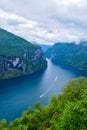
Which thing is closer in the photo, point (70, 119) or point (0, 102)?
point (70, 119)

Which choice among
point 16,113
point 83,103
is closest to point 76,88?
point 83,103

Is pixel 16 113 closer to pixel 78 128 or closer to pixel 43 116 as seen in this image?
pixel 43 116

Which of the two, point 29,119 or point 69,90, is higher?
point 69,90

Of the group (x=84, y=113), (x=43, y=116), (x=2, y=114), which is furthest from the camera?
(x=2, y=114)

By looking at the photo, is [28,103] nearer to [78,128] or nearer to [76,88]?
[76,88]

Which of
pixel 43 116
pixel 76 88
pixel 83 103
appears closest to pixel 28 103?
pixel 43 116

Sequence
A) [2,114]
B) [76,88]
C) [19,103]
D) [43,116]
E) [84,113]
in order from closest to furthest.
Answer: [84,113] → [76,88] → [43,116] → [2,114] → [19,103]

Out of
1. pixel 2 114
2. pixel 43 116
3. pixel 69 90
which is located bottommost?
pixel 2 114

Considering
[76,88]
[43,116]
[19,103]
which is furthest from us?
[19,103]

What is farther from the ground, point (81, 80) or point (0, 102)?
point (81, 80)
